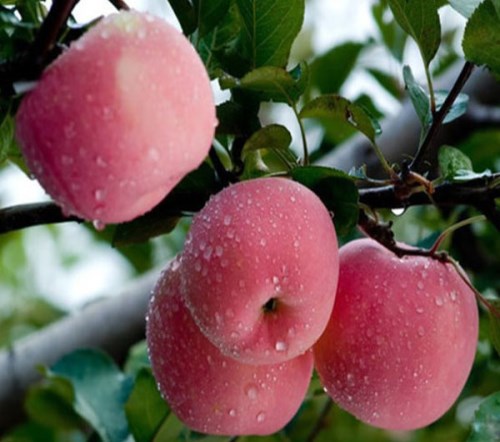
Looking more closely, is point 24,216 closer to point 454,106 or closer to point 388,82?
point 454,106

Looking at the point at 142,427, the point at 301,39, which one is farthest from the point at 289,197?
the point at 301,39

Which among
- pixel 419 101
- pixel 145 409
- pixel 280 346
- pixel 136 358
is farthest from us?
pixel 136 358

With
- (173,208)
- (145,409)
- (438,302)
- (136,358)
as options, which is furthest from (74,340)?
(438,302)

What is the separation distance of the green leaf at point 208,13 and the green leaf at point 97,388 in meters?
0.47

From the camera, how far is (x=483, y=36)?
0.64m

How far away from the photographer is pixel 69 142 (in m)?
0.48

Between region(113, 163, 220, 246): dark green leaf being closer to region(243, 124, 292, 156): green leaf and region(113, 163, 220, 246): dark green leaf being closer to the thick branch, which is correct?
region(243, 124, 292, 156): green leaf

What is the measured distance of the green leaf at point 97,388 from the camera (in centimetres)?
97

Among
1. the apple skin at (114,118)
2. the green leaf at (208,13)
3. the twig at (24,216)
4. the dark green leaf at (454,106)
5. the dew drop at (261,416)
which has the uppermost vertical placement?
the apple skin at (114,118)

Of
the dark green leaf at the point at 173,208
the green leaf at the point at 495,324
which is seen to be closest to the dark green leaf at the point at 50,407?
the dark green leaf at the point at 173,208

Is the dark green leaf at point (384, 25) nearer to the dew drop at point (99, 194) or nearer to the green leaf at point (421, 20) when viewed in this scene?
the green leaf at point (421, 20)

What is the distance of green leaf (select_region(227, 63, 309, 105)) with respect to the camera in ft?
2.00

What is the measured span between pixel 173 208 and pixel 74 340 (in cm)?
52

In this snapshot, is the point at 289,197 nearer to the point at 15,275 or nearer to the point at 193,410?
the point at 193,410
